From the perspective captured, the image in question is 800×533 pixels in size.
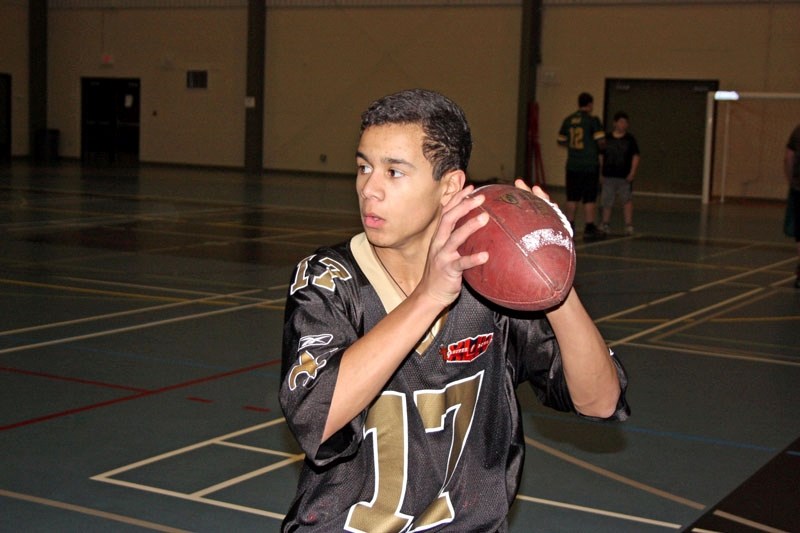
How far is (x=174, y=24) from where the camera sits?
103 ft

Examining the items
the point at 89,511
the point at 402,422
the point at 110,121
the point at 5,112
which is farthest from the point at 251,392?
the point at 5,112

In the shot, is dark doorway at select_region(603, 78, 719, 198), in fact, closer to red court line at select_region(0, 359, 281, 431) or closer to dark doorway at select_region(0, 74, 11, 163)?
dark doorway at select_region(0, 74, 11, 163)

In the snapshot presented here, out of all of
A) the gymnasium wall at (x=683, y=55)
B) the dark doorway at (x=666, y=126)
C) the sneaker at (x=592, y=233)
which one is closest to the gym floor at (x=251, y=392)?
the sneaker at (x=592, y=233)

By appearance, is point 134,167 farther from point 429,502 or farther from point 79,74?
point 429,502

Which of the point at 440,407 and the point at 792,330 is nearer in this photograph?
the point at 440,407

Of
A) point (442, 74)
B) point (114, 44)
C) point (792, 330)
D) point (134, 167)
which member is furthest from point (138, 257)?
point (114, 44)

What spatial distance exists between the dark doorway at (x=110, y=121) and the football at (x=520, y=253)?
104ft

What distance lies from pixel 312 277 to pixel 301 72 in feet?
92.8

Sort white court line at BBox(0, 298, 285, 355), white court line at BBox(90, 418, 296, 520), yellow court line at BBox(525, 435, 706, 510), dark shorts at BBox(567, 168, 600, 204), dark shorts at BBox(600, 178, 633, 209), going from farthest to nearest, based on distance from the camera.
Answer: dark shorts at BBox(600, 178, 633, 209), dark shorts at BBox(567, 168, 600, 204), white court line at BBox(0, 298, 285, 355), yellow court line at BBox(525, 435, 706, 510), white court line at BBox(90, 418, 296, 520)

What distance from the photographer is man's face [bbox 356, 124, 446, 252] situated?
90.9 inches

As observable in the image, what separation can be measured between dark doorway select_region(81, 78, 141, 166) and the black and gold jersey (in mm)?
31525

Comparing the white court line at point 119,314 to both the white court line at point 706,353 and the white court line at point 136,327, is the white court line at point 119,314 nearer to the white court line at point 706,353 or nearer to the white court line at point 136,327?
the white court line at point 136,327

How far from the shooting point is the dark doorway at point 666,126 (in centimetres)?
2564

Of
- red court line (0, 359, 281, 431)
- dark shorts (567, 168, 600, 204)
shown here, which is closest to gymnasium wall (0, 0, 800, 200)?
dark shorts (567, 168, 600, 204)
